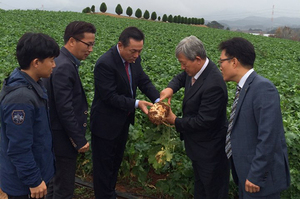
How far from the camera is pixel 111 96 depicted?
127 inches

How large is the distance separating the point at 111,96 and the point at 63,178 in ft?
3.23

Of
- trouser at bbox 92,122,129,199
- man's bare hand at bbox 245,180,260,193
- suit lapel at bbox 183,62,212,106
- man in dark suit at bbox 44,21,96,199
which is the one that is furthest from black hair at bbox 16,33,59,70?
man's bare hand at bbox 245,180,260,193

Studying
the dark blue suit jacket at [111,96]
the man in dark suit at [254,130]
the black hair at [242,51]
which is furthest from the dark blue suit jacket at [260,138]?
the dark blue suit jacket at [111,96]

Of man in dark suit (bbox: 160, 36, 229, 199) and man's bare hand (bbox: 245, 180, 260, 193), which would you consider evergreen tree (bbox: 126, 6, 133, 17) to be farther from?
man's bare hand (bbox: 245, 180, 260, 193)

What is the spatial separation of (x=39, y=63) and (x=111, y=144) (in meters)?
1.47

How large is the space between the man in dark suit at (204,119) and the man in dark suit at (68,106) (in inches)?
37.6

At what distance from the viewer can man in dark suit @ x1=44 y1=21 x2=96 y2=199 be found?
288 centimetres

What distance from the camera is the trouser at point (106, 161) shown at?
353 centimetres

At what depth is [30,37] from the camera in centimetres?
234

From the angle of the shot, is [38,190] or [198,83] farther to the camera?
[198,83]

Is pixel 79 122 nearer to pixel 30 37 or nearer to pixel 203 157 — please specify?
pixel 30 37

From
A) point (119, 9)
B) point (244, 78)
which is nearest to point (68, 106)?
point (244, 78)

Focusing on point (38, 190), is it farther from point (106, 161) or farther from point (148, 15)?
point (148, 15)

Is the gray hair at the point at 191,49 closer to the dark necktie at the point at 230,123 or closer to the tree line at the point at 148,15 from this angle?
the dark necktie at the point at 230,123
